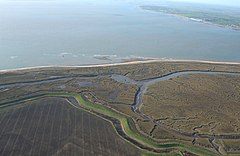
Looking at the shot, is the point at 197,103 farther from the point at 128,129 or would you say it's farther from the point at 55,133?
the point at 55,133

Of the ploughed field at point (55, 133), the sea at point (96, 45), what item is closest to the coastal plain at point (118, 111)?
the ploughed field at point (55, 133)

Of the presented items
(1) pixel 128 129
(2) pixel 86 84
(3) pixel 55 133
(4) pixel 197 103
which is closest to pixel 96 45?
(2) pixel 86 84

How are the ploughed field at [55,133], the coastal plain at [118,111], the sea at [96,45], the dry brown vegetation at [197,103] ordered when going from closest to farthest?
1. the ploughed field at [55,133]
2. the coastal plain at [118,111]
3. the dry brown vegetation at [197,103]
4. the sea at [96,45]

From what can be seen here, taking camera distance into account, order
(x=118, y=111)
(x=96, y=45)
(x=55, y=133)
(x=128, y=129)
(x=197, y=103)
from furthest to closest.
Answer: (x=96, y=45), (x=197, y=103), (x=118, y=111), (x=128, y=129), (x=55, y=133)

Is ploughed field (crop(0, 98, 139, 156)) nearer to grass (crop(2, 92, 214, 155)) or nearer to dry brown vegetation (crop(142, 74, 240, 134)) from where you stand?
grass (crop(2, 92, 214, 155))

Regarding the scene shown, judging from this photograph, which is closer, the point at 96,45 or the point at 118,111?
the point at 118,111

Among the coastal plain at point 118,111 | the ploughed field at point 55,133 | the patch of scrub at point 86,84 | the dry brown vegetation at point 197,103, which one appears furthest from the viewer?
the patch of scrub at point 86,84

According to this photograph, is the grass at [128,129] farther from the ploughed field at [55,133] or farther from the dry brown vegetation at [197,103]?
the dry brown vegetation at [197,103]
